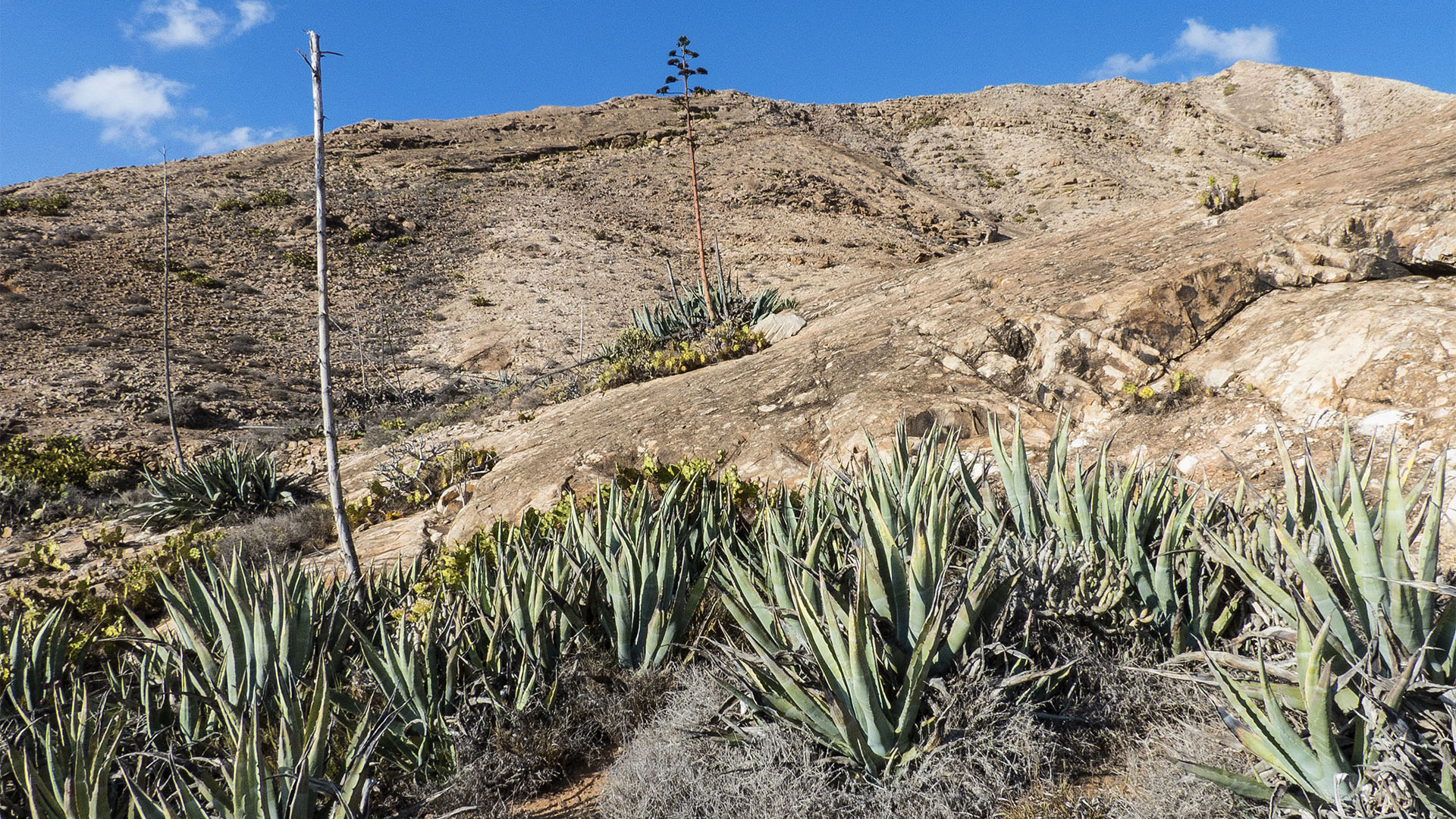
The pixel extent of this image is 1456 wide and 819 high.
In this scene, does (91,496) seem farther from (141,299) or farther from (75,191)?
(75,191)

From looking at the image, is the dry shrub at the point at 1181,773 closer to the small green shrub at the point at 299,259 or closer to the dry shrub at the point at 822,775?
the dry shrub at the point at 822,775

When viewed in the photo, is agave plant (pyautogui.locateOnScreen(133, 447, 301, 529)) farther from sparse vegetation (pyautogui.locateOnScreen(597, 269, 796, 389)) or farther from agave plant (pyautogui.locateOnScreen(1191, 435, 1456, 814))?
agave plant (pyautogui.locateOnScreen(1191, 435, 1456, 814))

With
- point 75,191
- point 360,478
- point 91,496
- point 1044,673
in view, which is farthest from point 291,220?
point 1044,673

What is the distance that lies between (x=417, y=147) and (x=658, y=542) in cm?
3557

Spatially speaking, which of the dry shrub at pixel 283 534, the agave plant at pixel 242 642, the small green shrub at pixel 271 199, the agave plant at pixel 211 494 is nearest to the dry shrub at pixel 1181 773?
the agave plant at pixel 242 642

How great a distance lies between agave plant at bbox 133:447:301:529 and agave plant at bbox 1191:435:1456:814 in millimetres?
8674

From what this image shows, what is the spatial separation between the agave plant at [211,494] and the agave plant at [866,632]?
7283mm

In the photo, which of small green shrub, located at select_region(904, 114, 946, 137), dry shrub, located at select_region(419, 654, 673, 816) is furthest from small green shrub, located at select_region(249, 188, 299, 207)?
small green shrub, located at select_region(904, 114, 946, 137)

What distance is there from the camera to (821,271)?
23391 mm

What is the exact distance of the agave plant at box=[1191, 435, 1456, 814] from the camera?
1.57 meters

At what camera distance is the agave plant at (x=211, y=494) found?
7.74m

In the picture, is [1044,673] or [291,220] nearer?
[1044,673]

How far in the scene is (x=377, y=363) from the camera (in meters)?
15.7

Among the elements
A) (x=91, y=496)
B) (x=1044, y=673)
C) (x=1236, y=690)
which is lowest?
(x=91, y=496)
